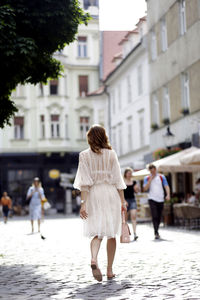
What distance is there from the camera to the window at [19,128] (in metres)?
55.8

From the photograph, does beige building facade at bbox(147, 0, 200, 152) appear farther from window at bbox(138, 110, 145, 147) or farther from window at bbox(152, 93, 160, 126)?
window at bbox(138, 110, 145, 147)

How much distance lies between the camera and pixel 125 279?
856 centimetres

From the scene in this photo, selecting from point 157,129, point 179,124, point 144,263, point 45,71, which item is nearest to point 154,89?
point 157,129

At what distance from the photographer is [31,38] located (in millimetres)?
12211

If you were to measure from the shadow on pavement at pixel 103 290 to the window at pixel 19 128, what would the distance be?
4798cm

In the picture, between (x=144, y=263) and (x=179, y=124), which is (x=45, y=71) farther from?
(x=179, y=124)

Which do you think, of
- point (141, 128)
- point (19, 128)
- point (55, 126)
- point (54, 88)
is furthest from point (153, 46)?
point (19, 128)

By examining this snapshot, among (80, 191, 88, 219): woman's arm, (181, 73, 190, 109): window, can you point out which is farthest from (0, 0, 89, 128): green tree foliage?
(181, 73, 190, 109): window

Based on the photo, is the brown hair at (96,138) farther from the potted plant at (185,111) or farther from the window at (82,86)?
the window at (82,86)

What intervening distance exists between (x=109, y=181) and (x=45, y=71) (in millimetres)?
5564

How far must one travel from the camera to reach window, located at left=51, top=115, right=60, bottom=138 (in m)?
55.1

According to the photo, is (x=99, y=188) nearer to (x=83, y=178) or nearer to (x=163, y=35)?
(x=83, y=178)

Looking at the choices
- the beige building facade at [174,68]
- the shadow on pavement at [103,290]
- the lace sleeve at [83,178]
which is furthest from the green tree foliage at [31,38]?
the beige building facade at [174,68]

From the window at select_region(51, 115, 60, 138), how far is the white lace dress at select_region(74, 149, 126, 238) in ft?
153
